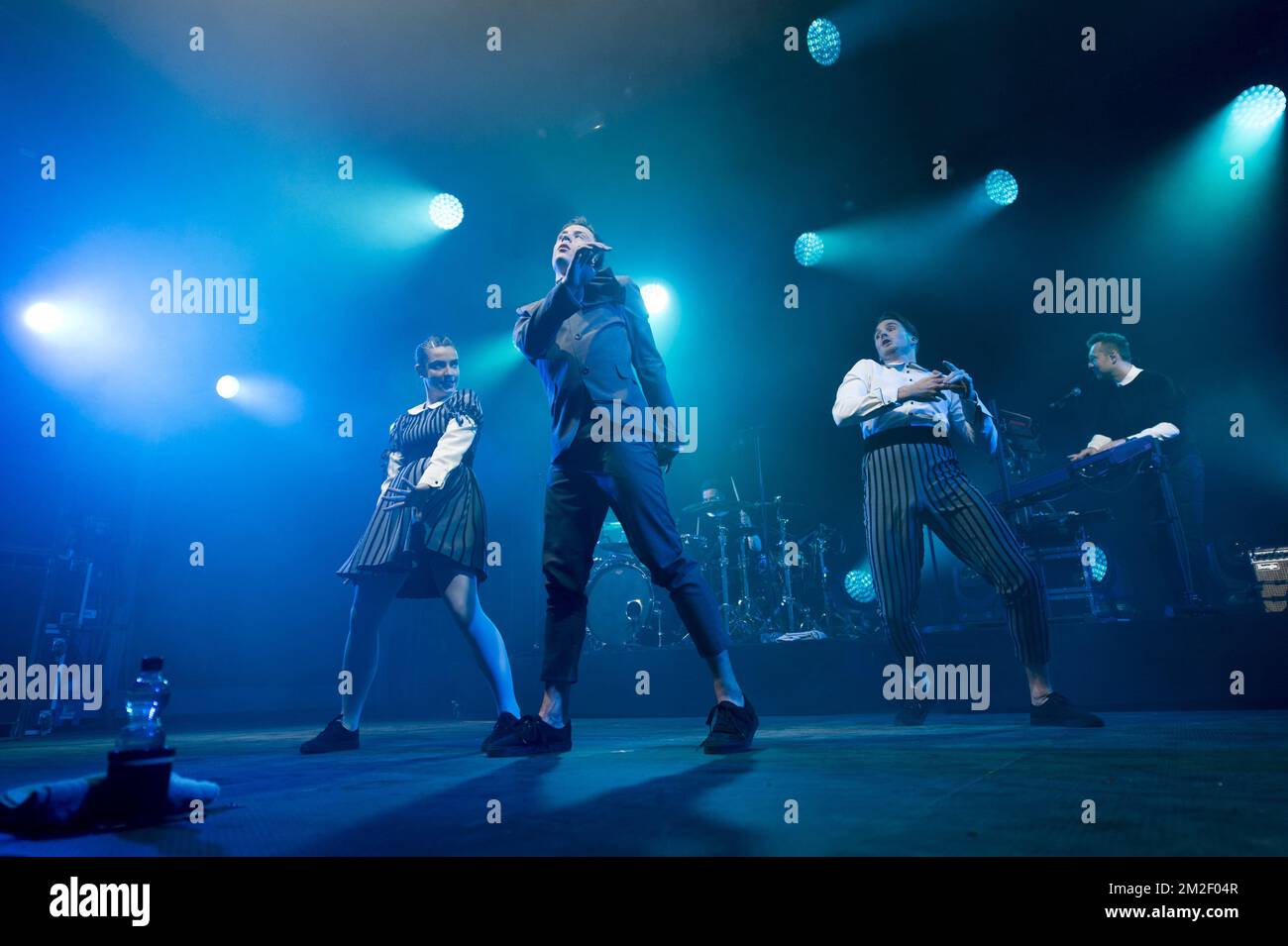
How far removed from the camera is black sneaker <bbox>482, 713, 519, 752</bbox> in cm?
281

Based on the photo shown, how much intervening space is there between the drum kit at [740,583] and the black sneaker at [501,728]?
4582mm

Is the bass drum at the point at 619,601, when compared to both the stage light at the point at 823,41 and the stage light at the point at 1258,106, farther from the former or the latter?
the stage light at the point at 1258,106

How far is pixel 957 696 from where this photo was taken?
4738 mm

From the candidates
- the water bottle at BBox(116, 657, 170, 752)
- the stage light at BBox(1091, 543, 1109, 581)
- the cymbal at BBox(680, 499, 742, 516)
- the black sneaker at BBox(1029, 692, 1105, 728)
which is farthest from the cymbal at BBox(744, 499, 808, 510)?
the water bottle at BBox(116, 657, 170, 752)

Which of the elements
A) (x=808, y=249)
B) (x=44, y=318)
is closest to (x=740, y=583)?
(x=808, y=249)

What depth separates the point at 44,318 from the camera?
7.95 m

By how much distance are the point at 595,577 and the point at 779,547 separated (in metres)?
2.09

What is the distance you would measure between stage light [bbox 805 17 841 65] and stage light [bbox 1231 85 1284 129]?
11.8 feet

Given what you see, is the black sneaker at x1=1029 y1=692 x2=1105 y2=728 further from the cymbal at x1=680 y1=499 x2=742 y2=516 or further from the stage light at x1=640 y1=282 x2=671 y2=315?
the stage light at x1=640 y1=282 x2=671 y2=315

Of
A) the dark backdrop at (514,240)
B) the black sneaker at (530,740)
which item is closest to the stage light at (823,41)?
the dark backdrop at (514,240)

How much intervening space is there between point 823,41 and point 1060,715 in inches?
231

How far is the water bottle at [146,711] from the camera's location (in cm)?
185
